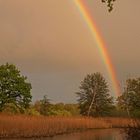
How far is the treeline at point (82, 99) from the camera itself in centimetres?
2761

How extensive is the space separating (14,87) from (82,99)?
44553 mm

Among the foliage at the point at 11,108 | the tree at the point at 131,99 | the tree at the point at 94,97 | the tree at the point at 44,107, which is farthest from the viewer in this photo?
the tree at the point at 94,97

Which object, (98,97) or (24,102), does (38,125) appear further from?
(98,97)

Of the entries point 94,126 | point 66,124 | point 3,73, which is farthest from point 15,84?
point 94,126

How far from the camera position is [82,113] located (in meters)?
91.2

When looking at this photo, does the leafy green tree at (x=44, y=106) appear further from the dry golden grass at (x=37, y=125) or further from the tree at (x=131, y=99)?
the tree at (x=131, y=99)

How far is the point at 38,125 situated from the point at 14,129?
464 centimetres

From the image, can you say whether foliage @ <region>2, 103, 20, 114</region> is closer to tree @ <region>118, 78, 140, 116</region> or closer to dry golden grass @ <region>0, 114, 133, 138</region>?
dry golden grass @ <region>0, 114, 133, 138</region>

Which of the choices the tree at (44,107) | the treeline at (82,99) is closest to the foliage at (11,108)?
the treeline at (82,99)

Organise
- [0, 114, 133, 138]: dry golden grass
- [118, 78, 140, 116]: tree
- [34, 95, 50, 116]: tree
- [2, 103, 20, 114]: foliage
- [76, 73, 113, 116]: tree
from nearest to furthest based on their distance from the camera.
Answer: [118, 78, 140, 116]: tree
[0, 114, 133, 138]: dry golden grass
[2, 103, 20, 114]: foliage
[34, 95, 50, 116]: tree
[76, 73, 113, 116]: tree

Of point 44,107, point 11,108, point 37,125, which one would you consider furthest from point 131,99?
point 44,107

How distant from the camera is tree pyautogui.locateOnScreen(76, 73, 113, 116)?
300 feet

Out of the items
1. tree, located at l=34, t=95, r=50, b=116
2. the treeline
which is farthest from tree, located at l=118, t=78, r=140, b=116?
tree, located at l=34, t=95, r=50, b=116

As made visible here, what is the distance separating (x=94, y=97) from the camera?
9338cm
